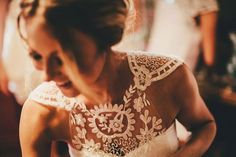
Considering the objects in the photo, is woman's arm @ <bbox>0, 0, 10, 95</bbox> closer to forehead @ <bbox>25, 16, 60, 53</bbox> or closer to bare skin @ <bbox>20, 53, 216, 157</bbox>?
bare skin @ <bbox>20, 53, 216, 157</bbox>

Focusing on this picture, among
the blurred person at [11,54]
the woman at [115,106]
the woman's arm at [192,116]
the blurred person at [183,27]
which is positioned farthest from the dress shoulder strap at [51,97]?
the blurred person at [183,27]

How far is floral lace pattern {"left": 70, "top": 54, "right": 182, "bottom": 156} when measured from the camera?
3.52ft

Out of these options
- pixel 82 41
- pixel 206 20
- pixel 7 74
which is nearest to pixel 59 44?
pixel 82 41

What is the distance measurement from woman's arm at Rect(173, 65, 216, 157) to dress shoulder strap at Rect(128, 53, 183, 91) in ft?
0.10

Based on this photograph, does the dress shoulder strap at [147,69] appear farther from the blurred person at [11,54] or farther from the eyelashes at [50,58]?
the blurred person at [11,54]

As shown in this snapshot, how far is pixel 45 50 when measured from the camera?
32.7 inches

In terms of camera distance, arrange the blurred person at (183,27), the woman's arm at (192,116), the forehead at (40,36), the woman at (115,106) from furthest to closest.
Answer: the blurred person at (183,27)
the woman's arm at (192,116)
the woman at (115,106)
the forehead at (40,36)

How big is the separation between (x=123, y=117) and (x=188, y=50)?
4.46ft

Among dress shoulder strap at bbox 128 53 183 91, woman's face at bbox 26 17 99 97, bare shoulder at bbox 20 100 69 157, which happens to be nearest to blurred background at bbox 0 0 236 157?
dress shoulder strap at bbox 128 53 183 91

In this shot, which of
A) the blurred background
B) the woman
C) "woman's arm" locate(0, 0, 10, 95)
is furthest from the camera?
the blurred background

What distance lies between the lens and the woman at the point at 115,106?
→ 3.05 ft

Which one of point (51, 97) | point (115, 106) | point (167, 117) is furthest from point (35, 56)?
point (167, 117)

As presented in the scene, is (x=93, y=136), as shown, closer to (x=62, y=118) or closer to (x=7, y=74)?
(x=62, y=118)

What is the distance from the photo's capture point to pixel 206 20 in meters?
2.26
